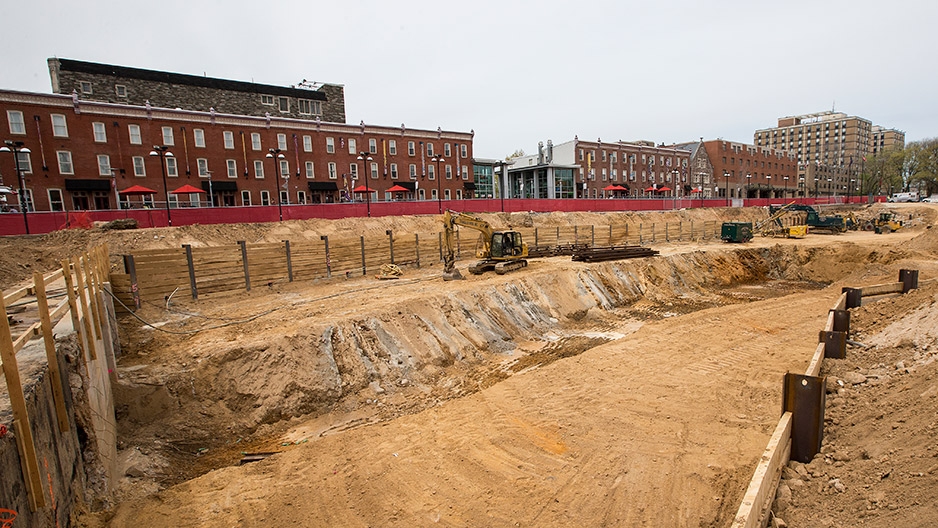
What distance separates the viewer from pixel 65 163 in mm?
35406

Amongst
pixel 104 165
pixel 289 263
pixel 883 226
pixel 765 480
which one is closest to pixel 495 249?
pixel 289 263

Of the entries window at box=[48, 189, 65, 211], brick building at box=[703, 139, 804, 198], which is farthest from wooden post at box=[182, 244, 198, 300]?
brick building at box=[703, 139, 804, 198]

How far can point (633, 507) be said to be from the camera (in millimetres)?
6828

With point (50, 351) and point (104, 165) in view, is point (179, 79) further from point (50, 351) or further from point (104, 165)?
point (50, 351)

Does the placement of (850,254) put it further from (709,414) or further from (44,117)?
(44,117)

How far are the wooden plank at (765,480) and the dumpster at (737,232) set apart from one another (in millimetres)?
32515

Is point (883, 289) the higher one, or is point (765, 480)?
point (883, 289)

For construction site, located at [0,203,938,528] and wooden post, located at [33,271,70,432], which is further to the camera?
construction site, located at [0,203,938,528]

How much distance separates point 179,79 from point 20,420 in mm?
54736

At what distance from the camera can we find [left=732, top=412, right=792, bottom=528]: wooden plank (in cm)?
Answer: 453

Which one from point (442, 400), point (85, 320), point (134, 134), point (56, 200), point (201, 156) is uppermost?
point (134, 134)

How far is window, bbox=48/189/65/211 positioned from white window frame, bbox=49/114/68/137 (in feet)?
14.8

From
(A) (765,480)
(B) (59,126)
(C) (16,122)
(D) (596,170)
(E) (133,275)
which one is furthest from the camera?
(D) (596,170)

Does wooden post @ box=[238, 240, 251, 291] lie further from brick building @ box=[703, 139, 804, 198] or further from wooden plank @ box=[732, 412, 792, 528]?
brick building @ box=[703, 139, 804, 198]
